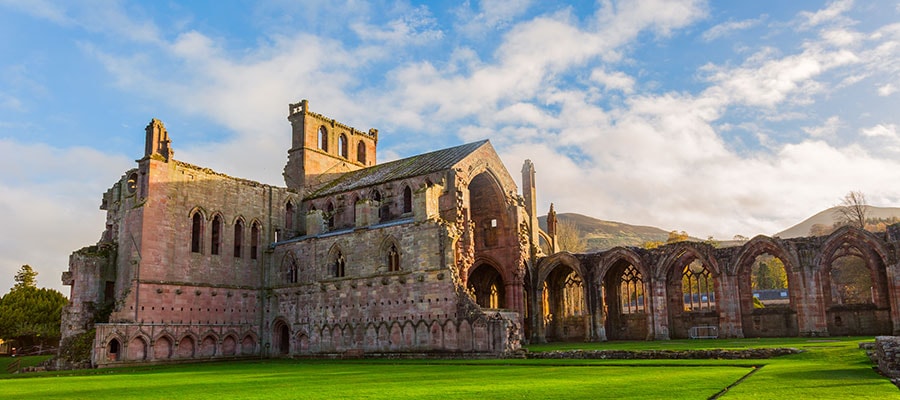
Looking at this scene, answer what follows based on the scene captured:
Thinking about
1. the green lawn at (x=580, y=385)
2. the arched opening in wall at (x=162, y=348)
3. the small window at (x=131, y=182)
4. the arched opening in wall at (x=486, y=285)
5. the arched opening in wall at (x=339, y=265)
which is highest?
the small window at (x=131, y=182)

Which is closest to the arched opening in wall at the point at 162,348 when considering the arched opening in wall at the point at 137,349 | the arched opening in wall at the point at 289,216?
the arched opening in wall at the point at 137,349

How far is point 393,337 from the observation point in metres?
36.0

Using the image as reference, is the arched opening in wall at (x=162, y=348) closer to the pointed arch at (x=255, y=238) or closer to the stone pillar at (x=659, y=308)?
the pointed arch at (x=255, y=238)

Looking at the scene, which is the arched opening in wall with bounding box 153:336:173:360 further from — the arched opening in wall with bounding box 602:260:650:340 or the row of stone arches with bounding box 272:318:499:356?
the arched opening in wall with bounding box 602:260:650:340

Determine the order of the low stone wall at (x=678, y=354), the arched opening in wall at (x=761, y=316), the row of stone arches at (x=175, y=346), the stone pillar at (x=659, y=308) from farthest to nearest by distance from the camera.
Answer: the stone pillar at (x=659, y=308), the arched opening in wall at (x=761, y=316), the row of stone arches at (x=175, y=346), the low stone wall at (x=678, y=354)

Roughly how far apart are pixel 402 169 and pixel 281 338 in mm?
12070

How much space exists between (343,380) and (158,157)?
23729 millimetres

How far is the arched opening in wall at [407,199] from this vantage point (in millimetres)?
41156

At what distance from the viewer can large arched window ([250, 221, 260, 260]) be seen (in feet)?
141

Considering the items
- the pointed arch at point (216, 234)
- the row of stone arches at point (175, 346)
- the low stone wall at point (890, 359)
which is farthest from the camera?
the pointed arch at point (216, 234)

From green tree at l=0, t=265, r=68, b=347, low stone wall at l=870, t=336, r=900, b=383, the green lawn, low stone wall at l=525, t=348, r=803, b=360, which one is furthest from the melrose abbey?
low stone wall at l=870, t=336, r=900, b=383

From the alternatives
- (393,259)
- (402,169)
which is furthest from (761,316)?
(402,169)

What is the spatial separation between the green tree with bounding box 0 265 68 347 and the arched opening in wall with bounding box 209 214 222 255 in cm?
1828

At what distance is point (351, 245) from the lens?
128 feet
